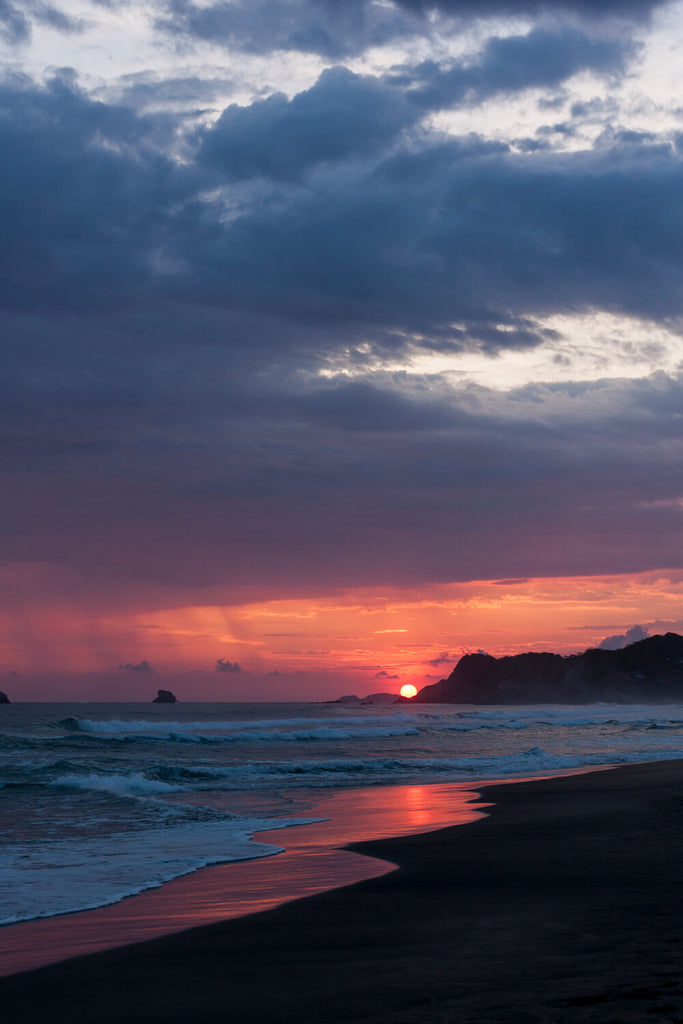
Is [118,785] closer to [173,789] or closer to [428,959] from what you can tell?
[173,789]

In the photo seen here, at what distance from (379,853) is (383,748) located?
31.1 metres

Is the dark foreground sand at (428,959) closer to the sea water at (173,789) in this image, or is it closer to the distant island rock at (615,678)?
the sea water at (173,789)

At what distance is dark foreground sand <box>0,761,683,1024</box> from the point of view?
550 centimetres

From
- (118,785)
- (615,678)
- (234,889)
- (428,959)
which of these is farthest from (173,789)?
(615,678)

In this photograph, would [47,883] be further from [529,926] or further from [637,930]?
[637,930]

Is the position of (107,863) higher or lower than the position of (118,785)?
higher

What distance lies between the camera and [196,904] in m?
10.0

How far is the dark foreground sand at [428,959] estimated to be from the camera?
5500mm

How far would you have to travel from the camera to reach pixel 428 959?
268 inches

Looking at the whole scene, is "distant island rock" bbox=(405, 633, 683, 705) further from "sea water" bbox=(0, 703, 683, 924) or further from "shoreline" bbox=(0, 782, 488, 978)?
"shoreline" bbox=(0, 782, 488, 978)

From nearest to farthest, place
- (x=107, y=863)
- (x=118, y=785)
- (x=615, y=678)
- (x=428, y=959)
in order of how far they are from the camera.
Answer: (x=428, y=959) < (x=107, y=863) < (x=118, y=785) < (x=615, y=678)

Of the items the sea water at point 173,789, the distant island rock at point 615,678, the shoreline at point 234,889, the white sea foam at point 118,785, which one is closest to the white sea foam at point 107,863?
the sea water at point 173,789

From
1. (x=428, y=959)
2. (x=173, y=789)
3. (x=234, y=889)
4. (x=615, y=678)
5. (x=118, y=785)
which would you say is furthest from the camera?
(x=615, y=678)

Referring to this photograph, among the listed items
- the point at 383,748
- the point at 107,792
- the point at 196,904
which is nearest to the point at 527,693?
the point at 383,748
